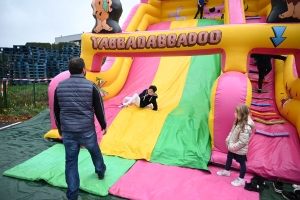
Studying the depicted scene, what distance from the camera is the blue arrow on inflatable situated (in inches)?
136

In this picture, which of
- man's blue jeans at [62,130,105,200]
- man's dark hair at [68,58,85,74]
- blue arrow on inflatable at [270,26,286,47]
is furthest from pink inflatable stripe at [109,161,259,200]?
blue arrow on inflatable at [270,26,286,47]

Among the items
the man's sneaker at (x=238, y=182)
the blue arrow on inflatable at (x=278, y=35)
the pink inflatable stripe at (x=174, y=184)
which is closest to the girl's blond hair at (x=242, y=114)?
the man's sneaker at (x=238, y=182)

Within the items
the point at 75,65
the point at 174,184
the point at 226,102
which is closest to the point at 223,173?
the point at 174,184

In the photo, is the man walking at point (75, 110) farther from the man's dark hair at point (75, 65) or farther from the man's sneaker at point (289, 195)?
the man's sneaker at point (289, 195)

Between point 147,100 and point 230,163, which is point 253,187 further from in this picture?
point 147,100

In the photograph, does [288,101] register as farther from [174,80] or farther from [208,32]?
[174,80]

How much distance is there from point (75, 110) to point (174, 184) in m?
1.50

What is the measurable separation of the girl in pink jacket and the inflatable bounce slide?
300mm

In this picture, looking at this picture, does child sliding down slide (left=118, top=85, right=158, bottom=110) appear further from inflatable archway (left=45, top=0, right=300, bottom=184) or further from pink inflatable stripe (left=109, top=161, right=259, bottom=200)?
pink inflatable stripe (left=109, top=161, right=259, bottom=200)

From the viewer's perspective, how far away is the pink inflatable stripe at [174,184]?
8.73 feet

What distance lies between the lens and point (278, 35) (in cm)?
348

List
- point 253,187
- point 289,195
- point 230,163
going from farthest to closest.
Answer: point 230,163, point 253,187, point 289,195

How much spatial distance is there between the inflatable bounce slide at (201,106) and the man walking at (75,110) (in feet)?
1.95

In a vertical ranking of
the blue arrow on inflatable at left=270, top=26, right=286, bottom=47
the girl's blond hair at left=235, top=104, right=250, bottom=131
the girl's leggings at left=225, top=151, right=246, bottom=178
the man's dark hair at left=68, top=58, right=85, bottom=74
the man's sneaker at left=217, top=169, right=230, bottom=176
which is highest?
the blue arrow on inflatable at left=270, top=26, right=286, bottom=47
